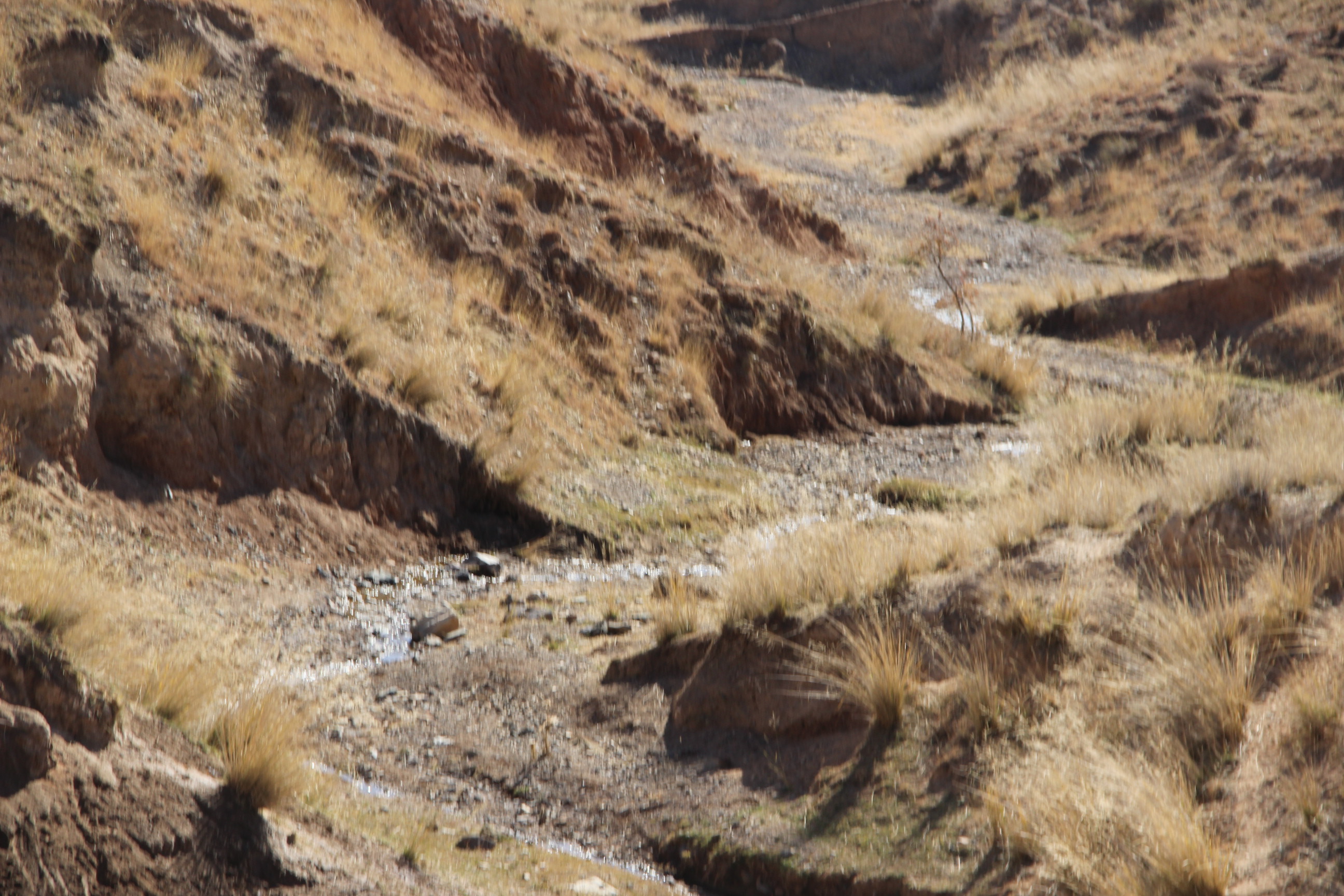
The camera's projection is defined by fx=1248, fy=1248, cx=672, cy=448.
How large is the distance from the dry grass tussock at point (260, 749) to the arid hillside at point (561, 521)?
0.02 metres

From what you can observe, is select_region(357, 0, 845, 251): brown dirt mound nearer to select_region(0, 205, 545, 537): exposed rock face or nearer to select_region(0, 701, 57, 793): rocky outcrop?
select_region(0, 205, 545, 537): exposed rock face

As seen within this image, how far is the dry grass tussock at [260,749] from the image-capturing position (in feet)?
12.9

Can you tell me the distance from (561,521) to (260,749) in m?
5.38

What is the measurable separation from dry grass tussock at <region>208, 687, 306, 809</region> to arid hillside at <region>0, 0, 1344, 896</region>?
0.02 metres

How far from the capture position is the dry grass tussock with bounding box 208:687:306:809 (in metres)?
3.94

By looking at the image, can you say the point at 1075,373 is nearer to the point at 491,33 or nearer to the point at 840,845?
the point at 491,33

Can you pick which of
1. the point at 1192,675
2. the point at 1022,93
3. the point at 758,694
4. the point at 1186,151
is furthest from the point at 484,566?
the point at 1022,93

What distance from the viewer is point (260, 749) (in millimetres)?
4000

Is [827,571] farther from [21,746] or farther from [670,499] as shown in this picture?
[21,746]

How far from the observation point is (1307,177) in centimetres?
2425

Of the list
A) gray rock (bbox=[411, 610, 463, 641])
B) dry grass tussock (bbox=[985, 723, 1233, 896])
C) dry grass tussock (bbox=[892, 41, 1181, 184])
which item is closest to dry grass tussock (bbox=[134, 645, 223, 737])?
gray rock (bbox=[411, 610, 463, 641])

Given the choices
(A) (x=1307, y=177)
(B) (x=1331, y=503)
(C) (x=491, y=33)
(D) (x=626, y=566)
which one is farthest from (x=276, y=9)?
(A) (x=1307, y=177)

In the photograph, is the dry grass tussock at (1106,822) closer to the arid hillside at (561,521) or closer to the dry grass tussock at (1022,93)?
the arid hillside at (561,521)

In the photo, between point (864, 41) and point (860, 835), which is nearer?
point (860, 835)
